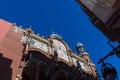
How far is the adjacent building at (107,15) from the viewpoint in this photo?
11531 millimetres

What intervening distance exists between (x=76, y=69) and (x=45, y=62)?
13.3ft

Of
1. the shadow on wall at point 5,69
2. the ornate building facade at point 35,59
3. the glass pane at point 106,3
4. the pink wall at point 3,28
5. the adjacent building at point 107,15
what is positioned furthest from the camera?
the pink wall at point 3,28

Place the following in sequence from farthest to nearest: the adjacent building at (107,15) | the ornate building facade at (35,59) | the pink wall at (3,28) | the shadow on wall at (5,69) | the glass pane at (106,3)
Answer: the pink wall at (3,28), the ornate building facade at (35,59), the shadow on wall at (5,69), the glass pane at (106,3), the adjacent building at (107,15)

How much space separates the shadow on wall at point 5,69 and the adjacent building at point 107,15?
7.44m

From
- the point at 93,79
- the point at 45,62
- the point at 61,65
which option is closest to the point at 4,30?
the point at 45,62

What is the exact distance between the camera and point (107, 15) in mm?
12789

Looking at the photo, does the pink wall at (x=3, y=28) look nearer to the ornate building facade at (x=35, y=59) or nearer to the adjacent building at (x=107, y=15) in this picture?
the ornate building facade at (x=35, y=59)

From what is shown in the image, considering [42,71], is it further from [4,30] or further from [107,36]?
[107,36]

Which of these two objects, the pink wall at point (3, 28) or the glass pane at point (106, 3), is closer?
the glass pane at point (106, 3)

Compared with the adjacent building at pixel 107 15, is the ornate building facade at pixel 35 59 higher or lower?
higher

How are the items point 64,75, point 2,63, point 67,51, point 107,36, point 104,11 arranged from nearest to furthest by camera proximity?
point 104,11 → point 107,36 → point 2,63 → point 64,75 → point 67,51

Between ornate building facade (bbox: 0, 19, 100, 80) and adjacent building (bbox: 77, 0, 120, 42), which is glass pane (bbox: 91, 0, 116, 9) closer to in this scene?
adjacent building (bbox: 77, 0, 120, 42)

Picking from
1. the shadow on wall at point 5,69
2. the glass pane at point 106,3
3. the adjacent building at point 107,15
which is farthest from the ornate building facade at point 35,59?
the glass pane at point 106,3

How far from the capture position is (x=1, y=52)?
18.9 metres
